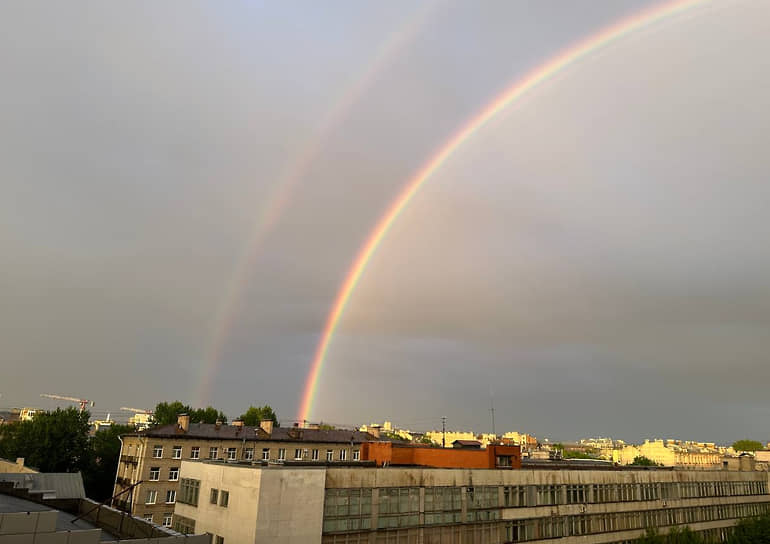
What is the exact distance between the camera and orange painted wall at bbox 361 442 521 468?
56.8 meters

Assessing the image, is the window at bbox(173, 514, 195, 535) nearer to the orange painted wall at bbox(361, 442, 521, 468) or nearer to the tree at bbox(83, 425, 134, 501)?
the orange painted wall at bbox(361, 442, 521, 468)

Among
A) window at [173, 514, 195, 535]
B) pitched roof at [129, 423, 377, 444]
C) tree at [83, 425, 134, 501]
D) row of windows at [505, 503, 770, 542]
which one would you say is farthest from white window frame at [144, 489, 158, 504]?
row of windows at [505, 503, 770, 542]

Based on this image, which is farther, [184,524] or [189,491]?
[189,491]

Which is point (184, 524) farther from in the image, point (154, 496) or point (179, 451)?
point (179, 451)

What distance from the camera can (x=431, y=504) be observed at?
44.3 meters

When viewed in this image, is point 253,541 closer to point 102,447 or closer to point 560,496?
point 560,496

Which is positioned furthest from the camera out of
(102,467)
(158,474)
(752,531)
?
(102,467)

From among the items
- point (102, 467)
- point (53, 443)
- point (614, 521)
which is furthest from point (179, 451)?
point (614, 521)

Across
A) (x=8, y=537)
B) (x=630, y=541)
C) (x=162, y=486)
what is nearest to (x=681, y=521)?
(x=630, y=541)

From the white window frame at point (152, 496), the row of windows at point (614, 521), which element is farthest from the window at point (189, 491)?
the row of windows at point (614, 521)

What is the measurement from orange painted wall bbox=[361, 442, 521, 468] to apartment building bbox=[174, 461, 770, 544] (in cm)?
619

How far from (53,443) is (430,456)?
6388 cm

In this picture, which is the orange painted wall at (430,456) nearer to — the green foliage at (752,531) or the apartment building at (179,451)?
the apartment building at (179,451)

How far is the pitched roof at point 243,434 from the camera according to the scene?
232ft
